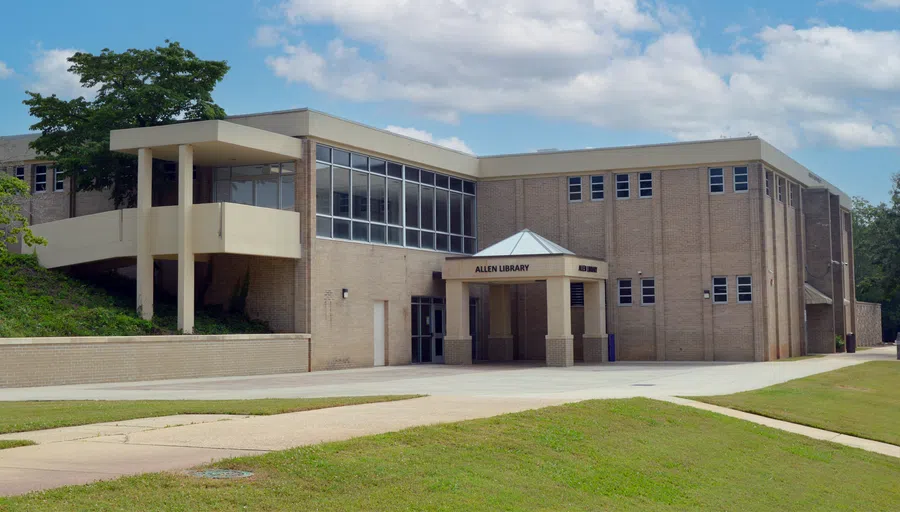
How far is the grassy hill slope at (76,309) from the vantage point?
28859 millimetres

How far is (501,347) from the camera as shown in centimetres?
4400

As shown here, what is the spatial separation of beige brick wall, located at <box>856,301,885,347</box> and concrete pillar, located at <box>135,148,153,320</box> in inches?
1749

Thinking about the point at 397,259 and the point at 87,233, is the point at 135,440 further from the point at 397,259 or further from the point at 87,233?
the point at 397,259

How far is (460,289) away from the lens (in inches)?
1560

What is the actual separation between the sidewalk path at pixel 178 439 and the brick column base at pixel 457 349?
855 inches

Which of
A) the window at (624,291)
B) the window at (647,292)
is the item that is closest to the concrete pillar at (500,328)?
the window at (624,291)

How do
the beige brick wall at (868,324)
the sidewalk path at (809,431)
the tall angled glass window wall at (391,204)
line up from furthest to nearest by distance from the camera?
the beige brick wall at (868,324), the tall angled glass window wall at (391,204), the sidewalk path at (809,431)

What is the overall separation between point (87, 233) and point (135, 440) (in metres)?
23.0

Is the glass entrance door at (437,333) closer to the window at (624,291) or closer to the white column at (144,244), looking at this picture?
the window at (624,291)

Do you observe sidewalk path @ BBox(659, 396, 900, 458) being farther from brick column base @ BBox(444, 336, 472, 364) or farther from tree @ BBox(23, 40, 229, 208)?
tree @ BBox(23, 40, 229, 208)

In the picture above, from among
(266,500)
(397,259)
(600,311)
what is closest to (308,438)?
(266,500)

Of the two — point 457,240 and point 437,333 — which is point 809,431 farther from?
point 457,240

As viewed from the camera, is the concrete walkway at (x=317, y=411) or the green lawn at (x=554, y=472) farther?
the concrete walkway at (x=317, y=411)

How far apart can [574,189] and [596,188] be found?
984mm
